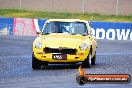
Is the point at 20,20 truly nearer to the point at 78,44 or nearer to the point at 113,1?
the point at 113,1

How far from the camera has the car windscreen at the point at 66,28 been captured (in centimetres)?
1850

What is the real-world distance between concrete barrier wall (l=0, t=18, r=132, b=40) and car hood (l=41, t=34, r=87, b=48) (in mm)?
21729

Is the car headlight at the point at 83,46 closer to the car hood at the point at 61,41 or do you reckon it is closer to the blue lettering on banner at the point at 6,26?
the car hood at the point at 61,41

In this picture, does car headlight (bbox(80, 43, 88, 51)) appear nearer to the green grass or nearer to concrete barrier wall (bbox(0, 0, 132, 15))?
the green grass

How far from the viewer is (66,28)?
18594 mm

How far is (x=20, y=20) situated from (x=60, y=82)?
2984cm

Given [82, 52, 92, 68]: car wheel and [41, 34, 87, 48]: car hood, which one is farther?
[82, 52, 92, 68]: car wheel

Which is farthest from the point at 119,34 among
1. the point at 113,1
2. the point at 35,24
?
the point at 113,1

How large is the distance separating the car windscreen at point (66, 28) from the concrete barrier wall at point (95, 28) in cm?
2035

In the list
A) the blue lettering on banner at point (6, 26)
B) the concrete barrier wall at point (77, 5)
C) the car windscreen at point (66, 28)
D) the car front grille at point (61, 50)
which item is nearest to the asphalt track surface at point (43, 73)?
the car front grille at point (61, 50)

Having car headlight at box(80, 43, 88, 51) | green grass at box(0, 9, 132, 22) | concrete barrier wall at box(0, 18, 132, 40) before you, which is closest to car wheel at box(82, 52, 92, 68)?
car headlight at box(80, 43, 88, 51)

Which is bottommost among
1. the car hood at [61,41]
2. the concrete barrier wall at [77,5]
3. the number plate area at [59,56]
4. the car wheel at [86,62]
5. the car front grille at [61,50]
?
the concrete barrier wall at [77,5]

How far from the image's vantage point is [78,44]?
55.6 feet

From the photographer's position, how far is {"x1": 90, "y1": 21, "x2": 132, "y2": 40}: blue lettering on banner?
39.2m
